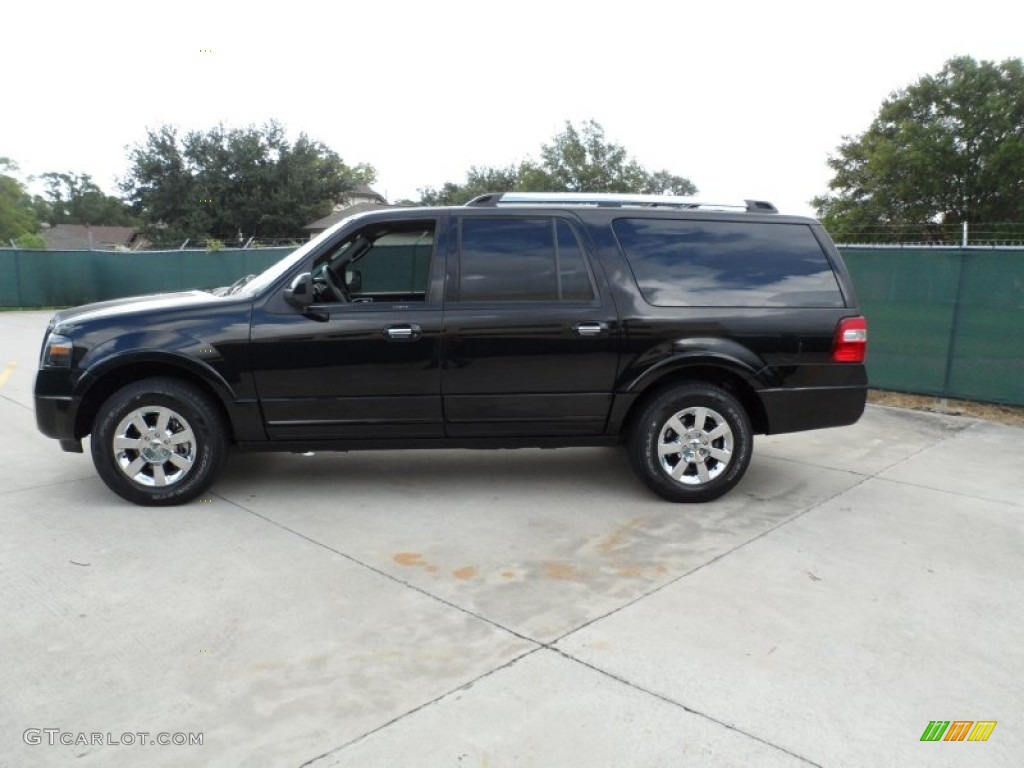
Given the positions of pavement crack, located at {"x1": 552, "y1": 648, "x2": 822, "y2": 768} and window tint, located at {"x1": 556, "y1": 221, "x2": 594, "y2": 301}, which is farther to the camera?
window tint, located at {"x1": 556, "y1": 221, "x2": 594, "y2": 301}

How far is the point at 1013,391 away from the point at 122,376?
321 inches

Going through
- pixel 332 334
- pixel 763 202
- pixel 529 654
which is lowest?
pixel 529 654

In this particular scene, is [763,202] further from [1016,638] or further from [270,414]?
[270,414]

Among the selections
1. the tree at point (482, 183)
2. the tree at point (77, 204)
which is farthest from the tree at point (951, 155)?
the tree at point (77, 204)

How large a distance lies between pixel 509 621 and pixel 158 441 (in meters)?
2.74

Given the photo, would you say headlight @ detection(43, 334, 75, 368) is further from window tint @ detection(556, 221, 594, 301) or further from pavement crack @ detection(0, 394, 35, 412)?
pavement crack @ detection(0, 394, 35, 412)

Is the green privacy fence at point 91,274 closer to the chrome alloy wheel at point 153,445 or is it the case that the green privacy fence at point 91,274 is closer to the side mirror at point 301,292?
the chrome alloy wheel at point 153,445

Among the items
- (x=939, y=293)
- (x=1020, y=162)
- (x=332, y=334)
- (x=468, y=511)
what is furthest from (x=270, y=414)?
(x=1020, y=162)

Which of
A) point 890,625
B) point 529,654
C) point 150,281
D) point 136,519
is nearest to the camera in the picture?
point 529,654

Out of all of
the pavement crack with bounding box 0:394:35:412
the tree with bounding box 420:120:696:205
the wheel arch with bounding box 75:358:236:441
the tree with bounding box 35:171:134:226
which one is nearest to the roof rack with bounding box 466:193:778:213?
the wheel arch with bounding box 75:358:236:441

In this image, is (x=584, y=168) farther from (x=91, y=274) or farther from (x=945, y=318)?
(x=945, y=318)

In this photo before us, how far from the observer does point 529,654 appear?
10.6 feet

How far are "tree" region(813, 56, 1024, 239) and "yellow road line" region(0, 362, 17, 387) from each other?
101ft

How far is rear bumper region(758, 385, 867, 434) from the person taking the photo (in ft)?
16.8
